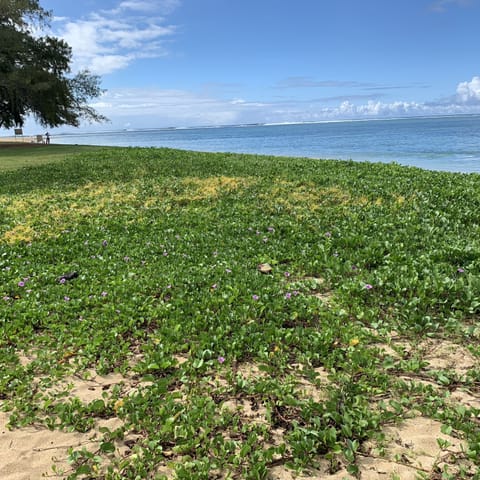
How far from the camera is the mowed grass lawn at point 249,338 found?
2826mm

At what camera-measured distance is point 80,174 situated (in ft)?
51.9

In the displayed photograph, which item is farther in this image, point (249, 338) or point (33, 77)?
point (33, 77)

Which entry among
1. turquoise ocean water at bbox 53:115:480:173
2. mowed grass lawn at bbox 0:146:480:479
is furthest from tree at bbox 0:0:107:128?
mowed grass lawn at bbox 0:146:480:479

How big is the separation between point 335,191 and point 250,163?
7.21 meters

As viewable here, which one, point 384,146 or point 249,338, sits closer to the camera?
point 249,338

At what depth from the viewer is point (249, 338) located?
4074 millimetres

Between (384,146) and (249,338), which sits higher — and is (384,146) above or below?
above

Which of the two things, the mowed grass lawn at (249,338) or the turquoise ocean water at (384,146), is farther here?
the turquoise ocean water at (384,146)

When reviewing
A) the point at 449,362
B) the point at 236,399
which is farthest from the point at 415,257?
the point at 236,399

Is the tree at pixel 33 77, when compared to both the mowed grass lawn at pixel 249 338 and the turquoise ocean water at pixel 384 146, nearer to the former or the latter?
the turquoise ocean water at pixel 384 146

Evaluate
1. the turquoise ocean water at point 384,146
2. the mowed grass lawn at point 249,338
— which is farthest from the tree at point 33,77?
the mowed grass lawn at point 249,338

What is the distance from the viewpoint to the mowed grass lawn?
9.27 ft

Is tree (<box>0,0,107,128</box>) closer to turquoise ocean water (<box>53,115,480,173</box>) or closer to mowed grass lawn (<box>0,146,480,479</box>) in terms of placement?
turquoise ocean water (<box>53,115,480,173</box>)

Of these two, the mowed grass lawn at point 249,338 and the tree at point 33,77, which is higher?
the tree at point 33,77
